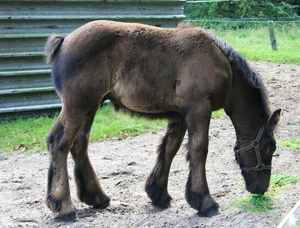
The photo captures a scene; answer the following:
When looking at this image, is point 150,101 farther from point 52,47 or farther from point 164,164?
point 52,47

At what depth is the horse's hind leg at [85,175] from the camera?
5.48 meters

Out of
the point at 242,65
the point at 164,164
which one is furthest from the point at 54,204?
the point at 242,65

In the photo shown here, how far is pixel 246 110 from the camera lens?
211 inches

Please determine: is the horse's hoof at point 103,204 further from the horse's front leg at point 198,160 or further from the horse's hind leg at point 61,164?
the horse's front leg at point 198,160

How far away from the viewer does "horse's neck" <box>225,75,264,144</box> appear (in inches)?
209

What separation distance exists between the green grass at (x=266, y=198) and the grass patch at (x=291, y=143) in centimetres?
159

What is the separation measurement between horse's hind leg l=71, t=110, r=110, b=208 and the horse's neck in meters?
1.55

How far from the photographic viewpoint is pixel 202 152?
16.8 ft

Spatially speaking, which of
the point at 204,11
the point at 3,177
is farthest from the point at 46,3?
the point at 204,11

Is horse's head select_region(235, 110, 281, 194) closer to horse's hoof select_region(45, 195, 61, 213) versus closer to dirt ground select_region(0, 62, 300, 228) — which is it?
dirt ground select_region(0, 62, 300, 228)

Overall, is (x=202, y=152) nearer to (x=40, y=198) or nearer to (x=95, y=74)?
(x=95, y=74)

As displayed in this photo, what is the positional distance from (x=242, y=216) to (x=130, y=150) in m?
3.28

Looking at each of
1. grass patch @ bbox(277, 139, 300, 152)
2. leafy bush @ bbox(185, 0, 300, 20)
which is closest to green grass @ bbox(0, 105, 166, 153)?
grass patch @ bbox(277, 139, 300, 152)

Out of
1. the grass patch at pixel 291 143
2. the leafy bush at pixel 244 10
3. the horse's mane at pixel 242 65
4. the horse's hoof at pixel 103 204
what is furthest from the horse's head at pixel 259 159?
the leafy bush at pixel 244 10
